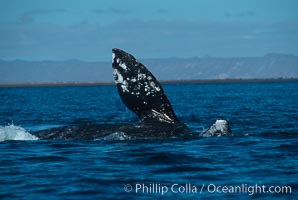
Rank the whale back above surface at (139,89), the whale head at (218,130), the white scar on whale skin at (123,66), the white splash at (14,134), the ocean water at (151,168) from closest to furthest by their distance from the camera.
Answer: the ocean water at (151,168) < the whale back above surface at (139,89) < the white scar on whale skin at (123,66) < the whale head at (218,130) < the white splash at (14,134)

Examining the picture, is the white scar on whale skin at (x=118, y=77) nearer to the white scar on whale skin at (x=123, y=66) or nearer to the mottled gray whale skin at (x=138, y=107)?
the mottled gray whale skin at (x=138, y=107)

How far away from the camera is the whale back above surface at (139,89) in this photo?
52.2 feet

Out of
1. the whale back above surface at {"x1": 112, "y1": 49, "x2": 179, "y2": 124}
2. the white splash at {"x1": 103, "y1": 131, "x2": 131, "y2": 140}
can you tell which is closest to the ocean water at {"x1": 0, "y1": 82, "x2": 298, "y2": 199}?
the white splash at {"x1": 103, "y1": 131, "x2": 131, "y2": 140}

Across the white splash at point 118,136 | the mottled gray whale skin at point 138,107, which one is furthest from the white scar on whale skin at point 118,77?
the white splash at point 118,136

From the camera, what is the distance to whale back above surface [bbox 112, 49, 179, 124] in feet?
52.2

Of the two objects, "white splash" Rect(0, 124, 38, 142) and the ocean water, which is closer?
the ocean water

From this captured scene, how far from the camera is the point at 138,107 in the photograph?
16.1 m

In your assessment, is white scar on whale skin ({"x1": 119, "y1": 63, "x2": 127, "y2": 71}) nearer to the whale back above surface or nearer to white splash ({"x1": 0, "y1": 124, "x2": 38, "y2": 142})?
the whale back above surface

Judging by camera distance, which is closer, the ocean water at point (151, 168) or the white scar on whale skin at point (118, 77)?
the ocean water at point (151, 168)

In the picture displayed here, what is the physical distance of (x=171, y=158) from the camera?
14078 millimetres

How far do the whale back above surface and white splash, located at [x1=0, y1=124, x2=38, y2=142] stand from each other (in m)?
2.80

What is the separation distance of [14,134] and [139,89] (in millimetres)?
4089

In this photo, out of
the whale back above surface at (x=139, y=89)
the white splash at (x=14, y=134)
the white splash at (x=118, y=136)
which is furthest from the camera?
the white splash at (x=14, y=134)

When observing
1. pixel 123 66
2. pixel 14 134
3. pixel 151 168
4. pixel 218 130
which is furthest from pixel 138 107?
pixel 14 134
